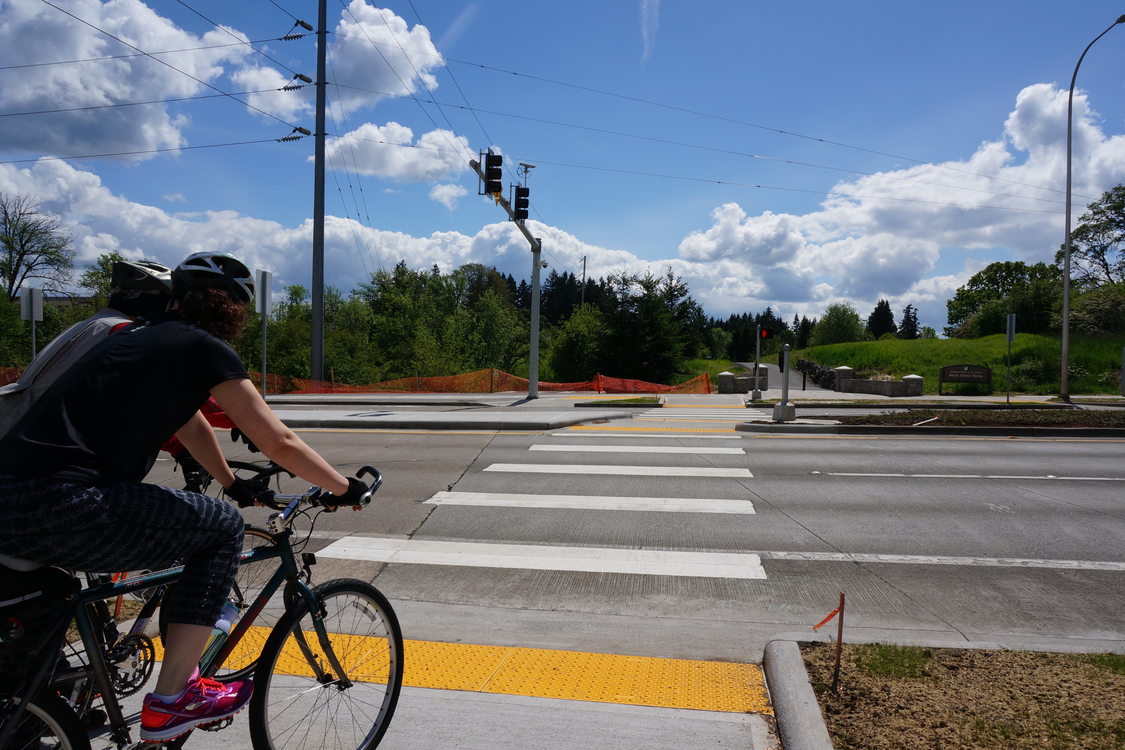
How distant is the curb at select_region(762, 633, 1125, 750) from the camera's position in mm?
3157

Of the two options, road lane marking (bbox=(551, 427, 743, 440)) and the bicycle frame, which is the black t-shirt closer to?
the bicycle frame

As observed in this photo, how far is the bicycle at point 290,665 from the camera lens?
227 cm

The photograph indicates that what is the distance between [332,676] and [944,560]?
17.9 ft

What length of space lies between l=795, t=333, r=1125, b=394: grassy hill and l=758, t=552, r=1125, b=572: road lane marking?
3005cm

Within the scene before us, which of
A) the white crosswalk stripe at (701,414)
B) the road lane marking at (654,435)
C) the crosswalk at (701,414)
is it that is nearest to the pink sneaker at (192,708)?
the road lane marking at (654,435)

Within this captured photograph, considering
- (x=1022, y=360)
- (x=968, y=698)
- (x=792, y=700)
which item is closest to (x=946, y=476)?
(x=968, y=698)

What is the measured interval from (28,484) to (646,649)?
11.2 ft

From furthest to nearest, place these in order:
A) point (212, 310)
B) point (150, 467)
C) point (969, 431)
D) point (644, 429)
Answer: point (644, 429)
point (969, 431)
point (212, 310)
point (150, 467)

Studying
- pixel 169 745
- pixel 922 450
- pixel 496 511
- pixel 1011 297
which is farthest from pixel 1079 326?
pixel 169 745

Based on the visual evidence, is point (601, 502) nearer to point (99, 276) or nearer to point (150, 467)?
point (150, 467)

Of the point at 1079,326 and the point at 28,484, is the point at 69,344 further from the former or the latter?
the point at 1079,326

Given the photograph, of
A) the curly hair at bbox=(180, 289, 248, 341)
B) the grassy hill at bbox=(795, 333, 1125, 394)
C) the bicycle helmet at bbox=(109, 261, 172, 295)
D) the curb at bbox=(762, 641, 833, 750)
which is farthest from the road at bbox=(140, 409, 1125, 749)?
the grassy hill at bbox=(795, 333, 1125, 394)

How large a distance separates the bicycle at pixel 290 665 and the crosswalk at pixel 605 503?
3.14 m

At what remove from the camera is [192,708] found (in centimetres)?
247
